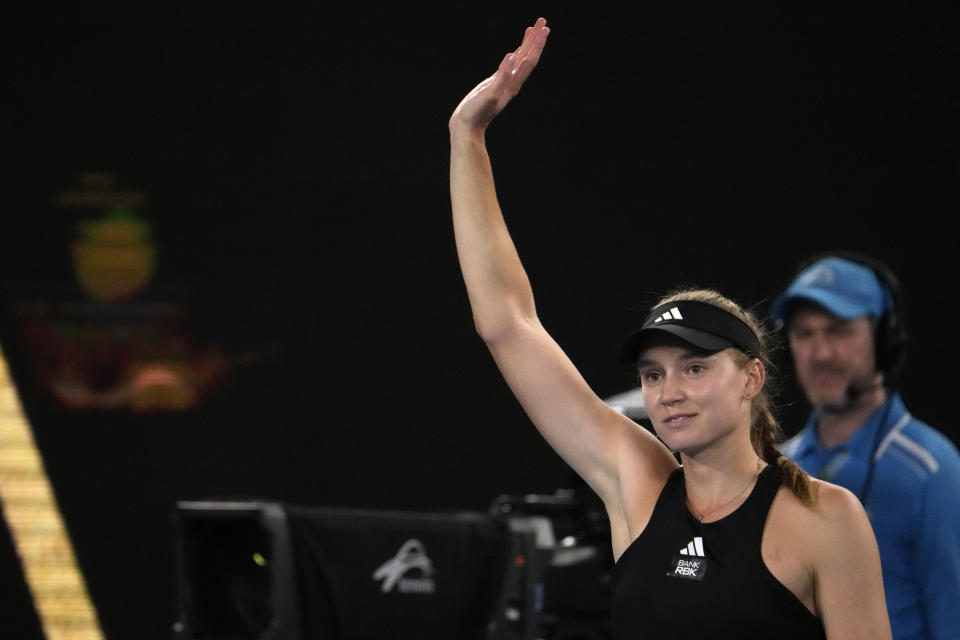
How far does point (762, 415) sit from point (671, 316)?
23cm

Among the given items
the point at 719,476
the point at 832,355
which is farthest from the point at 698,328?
the point at 832,355

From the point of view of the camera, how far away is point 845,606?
5.08 feet

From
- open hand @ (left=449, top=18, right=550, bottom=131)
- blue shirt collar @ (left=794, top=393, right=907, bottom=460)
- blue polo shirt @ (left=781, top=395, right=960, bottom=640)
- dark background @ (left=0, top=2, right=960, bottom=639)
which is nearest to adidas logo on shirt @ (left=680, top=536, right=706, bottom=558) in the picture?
open hand @ (left=449, top=18, right=550, bottom=131)

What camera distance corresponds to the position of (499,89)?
1884mm

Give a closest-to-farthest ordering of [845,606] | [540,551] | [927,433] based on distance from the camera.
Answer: [845,606] < [927,433] < [540,551]

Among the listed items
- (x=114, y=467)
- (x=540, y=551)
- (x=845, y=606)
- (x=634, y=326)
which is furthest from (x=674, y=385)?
(x=114, y=467)

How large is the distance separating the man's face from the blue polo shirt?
123 mm

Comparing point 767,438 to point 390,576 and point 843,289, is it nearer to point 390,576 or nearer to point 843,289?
point 843,289

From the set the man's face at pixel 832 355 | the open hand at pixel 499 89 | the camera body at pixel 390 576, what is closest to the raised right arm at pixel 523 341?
the open hand at pixel 499 89

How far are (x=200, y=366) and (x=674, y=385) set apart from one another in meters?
3.25

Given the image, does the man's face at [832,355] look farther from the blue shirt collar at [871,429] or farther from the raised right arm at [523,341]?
the raised right arm at [523,341]

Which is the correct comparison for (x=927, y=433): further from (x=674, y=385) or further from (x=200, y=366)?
(x=200, y=366)

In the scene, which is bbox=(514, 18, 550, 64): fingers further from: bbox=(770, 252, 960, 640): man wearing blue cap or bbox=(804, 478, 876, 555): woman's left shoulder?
bbox=(770, 252, 960, 640): man wearing blue cap

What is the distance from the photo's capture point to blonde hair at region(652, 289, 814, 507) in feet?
5.56
